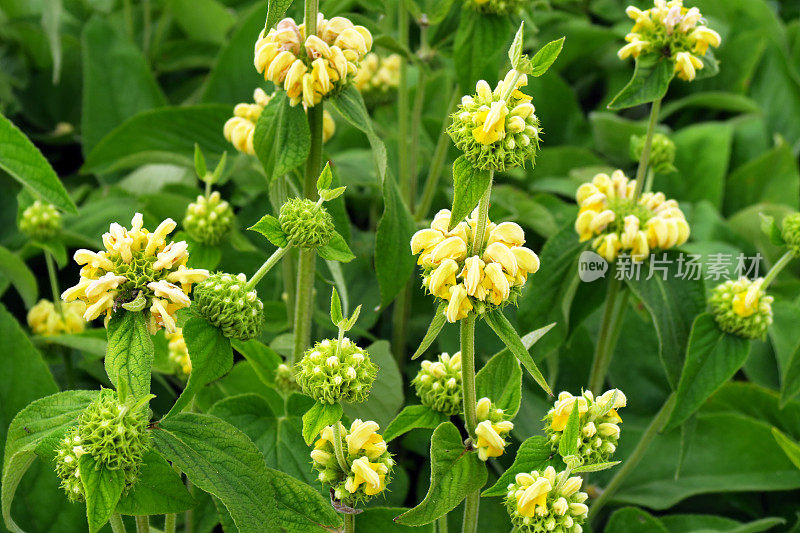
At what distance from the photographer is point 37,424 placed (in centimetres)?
58

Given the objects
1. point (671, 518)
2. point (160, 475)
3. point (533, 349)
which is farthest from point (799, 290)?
point (160, 475)

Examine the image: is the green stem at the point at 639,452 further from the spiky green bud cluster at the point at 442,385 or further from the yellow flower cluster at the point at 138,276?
the yellow flower cluster at the point at 138,276

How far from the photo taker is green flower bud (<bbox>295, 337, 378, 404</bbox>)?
1.77ft

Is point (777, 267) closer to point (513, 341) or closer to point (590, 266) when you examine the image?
point (590, 266)

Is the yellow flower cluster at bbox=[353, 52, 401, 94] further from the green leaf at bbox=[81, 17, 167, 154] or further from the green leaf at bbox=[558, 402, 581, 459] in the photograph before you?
the green leaf at bbox=[558, 402, 581, 459]

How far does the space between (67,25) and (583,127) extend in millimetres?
981

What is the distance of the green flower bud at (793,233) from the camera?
2.63 feet

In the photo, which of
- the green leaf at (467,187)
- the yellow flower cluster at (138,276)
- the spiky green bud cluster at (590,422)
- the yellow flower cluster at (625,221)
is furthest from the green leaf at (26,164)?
the yellow flower cluster at (625,221)

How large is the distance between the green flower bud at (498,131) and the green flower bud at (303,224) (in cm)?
13

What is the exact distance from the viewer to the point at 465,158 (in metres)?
0.52

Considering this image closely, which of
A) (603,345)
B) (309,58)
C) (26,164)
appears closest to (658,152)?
(603,345)

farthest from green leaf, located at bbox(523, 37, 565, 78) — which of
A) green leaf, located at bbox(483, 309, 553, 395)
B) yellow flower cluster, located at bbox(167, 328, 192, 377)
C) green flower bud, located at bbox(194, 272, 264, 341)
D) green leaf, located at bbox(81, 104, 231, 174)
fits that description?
green leaf, located at bbox(81, 104, 231, 174)

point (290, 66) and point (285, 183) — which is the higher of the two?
point (290, 66)

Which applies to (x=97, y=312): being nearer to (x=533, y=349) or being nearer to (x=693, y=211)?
(x=533, y=349)
